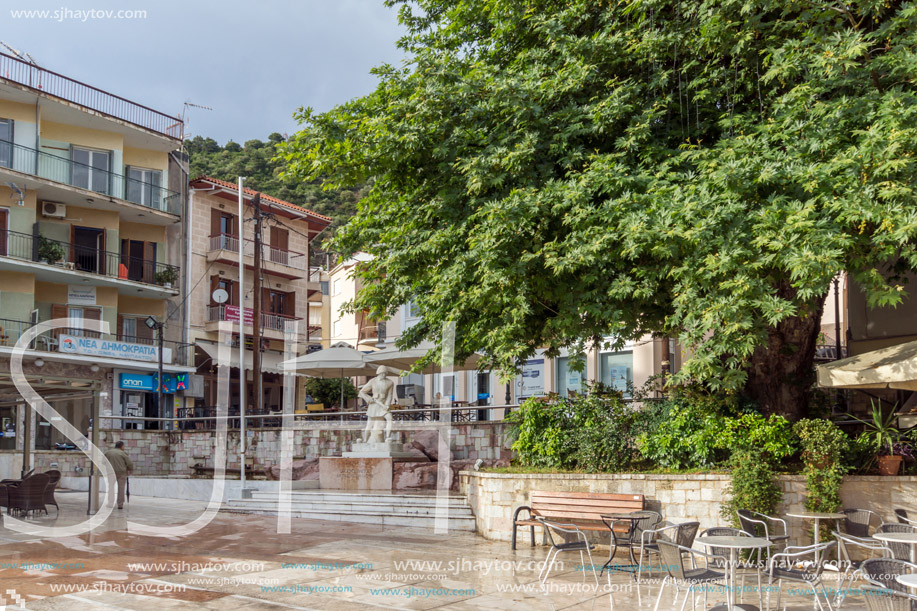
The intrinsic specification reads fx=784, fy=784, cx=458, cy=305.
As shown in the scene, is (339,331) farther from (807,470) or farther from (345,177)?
(807,470)

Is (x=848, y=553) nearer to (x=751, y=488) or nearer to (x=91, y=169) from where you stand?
(x=751, y=488)

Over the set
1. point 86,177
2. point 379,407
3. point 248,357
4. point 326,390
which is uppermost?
point 86,177

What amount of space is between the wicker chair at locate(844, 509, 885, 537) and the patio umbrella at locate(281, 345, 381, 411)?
13.8 m

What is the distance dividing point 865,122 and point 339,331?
46.2 meters

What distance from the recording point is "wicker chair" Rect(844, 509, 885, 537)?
8711 mm

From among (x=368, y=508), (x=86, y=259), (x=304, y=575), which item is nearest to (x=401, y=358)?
(x=368, y=508)

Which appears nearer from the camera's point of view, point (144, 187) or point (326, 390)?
point (144, 187)

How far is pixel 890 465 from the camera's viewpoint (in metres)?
9.84

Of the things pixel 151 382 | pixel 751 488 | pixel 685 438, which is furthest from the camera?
pixel 151 382

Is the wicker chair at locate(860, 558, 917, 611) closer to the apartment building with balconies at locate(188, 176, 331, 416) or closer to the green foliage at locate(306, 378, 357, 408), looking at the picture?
the apartment building with balconies at locate(188, 176, 331, 416)

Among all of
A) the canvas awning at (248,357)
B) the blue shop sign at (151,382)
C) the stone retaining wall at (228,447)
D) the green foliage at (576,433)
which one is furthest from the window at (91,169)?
the green foliage at (576,433)

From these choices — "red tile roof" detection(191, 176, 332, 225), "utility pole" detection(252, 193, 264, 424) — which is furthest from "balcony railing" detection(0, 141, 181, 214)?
"utility pole" detection(252, 193, 264, 424)

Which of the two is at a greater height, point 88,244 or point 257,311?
point 88,244

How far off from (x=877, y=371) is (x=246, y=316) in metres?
29.8
